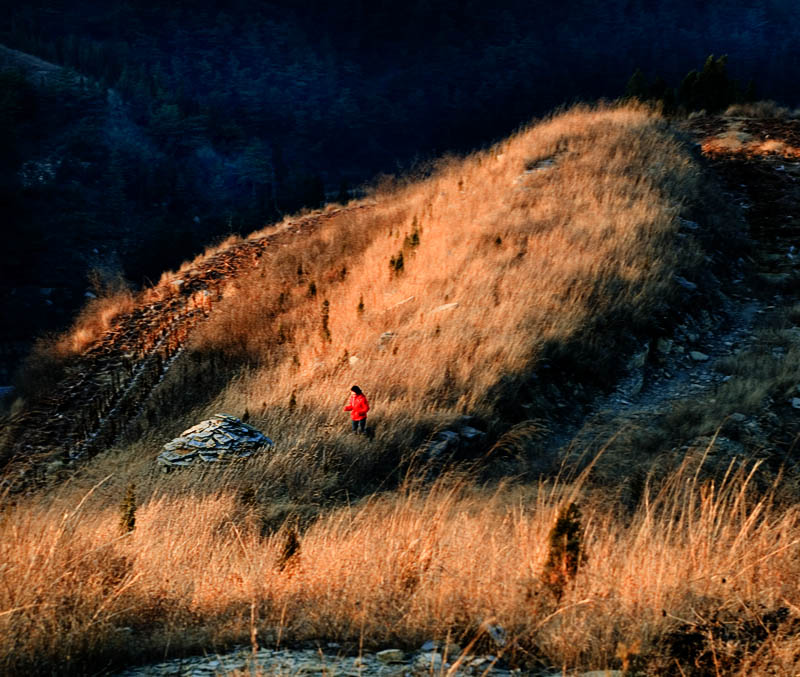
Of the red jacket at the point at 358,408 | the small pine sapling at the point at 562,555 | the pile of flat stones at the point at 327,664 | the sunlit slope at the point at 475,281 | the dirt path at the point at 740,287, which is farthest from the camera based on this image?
the sunlit slope at the point at 475,281

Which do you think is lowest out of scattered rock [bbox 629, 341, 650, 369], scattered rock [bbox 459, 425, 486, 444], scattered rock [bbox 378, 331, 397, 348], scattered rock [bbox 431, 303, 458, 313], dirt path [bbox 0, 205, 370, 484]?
dirt path [bbox 0, 205, 370, 484]

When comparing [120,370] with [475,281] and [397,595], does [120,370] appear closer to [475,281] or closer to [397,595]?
[475,281]

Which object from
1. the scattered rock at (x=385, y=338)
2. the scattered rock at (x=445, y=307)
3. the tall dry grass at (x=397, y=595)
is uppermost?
the tall dry grass at (x=397, y=595)

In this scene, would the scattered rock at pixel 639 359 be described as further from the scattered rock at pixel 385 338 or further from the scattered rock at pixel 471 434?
the scattered rock at pixel 385 338

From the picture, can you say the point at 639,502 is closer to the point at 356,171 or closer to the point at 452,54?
the point at 356,171

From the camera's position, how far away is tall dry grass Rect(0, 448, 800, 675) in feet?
7.04

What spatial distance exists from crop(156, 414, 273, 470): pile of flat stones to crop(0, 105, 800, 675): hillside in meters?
0.21

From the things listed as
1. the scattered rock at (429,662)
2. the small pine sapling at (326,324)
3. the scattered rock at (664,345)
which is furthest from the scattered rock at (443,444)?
the scattered rock at (429,662)

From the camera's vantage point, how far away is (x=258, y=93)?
76.3 m

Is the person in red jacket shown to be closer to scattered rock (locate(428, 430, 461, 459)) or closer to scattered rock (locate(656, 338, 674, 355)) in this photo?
scattered rock (locate(428, 430, 461, 459))

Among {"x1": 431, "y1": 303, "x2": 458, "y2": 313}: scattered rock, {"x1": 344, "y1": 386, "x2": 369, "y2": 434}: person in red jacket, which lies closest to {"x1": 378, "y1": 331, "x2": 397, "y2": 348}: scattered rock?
{"x1": 431, "y1": 303, "x2": 458, "y2": 313}: scattered rock

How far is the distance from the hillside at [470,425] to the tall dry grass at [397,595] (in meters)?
0.02

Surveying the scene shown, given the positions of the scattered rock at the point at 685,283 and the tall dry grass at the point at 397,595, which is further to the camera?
the scattered rock at the point at 685,283

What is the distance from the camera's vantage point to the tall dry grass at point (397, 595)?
2.14 meters
